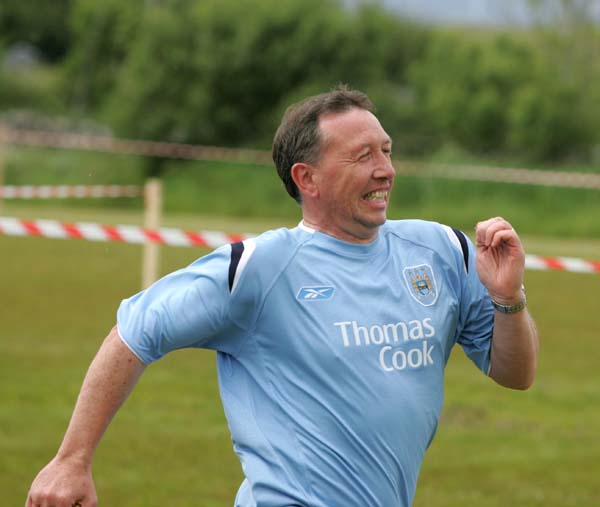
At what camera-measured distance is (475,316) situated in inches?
153

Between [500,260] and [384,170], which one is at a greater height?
[384,170]

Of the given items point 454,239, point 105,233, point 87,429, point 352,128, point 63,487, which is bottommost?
point 105,233

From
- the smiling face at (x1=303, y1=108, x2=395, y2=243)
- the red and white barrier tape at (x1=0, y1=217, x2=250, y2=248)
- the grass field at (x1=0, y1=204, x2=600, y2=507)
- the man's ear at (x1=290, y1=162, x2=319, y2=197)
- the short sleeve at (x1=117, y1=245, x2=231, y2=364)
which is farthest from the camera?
the red and white barrier tape at (x1=0, y1=217, x2=250, y2=248)

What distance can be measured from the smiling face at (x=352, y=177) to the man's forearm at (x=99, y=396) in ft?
2.27

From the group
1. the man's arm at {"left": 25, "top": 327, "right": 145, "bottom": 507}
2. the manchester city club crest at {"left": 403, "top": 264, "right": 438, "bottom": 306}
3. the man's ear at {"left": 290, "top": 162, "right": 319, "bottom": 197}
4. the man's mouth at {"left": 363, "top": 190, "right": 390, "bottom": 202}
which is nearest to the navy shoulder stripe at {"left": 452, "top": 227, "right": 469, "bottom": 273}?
the manchester city club crest at {"left": 403, "top": 264, "right": 438, "bottom": 306}

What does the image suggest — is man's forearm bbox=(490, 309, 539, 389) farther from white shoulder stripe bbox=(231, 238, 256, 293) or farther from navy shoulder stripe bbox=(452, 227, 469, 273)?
white shoulder stripe bbox=(231, 238, 256, 293)

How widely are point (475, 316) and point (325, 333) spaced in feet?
1.73

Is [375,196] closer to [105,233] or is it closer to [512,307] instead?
[512,307]

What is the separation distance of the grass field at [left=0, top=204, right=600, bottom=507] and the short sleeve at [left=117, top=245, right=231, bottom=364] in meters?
3.53

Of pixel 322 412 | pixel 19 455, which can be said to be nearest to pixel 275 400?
pixel 322 412

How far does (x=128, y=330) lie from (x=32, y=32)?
6683 centimetres

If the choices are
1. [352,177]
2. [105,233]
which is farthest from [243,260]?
[105,233]

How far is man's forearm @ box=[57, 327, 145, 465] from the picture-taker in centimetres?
342

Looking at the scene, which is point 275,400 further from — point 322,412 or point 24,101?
point 24,101
